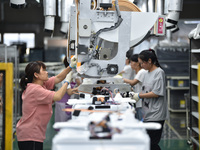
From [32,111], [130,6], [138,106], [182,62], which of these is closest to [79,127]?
[32,111]

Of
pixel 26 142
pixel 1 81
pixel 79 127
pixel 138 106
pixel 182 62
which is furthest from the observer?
pixel 182 62

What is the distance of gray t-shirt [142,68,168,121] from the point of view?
3875 mm

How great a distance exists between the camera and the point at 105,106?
2.48 meters

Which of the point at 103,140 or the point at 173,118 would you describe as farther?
the point at 173,118

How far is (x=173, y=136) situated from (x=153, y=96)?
228 cm

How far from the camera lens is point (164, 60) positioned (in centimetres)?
806

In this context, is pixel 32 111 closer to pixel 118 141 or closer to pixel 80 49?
pixel 80 49

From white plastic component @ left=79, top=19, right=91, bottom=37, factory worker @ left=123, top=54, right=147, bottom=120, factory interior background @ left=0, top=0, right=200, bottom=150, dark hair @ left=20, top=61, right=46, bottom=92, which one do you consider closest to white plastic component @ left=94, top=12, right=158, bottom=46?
white plastic component @ left=79, top=19, right=91, bottom=37

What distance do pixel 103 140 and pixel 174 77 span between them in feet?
21.7

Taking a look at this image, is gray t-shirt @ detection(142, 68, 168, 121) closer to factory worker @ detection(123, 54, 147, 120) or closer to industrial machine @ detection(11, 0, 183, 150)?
factory worker @ detection(123, 54, 147, 120)

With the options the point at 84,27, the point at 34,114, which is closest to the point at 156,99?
the point at 84,27

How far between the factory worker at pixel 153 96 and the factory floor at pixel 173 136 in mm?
1379

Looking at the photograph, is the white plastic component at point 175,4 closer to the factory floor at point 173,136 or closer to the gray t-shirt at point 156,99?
the gray t-shirt at point 156,99

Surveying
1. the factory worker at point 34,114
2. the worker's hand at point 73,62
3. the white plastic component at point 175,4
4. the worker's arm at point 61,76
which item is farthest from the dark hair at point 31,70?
the white plastic component at point 175,4
